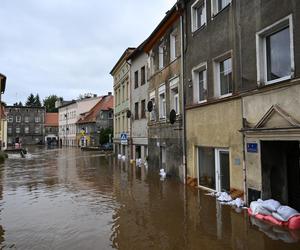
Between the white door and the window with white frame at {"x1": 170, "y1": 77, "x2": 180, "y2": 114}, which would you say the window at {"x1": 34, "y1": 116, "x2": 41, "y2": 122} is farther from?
the white door

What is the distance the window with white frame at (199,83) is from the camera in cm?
1425

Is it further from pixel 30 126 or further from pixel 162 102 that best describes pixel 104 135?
pixel 30 126

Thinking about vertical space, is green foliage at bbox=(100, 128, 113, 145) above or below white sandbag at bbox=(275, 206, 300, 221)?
above

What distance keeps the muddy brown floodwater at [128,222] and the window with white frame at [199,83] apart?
3741 millimetres

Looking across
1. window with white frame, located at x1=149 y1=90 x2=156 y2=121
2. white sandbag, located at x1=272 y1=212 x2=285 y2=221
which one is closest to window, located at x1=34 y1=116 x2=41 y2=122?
window with white frame, located at x1=149 y1=90 x2=156 y2=121

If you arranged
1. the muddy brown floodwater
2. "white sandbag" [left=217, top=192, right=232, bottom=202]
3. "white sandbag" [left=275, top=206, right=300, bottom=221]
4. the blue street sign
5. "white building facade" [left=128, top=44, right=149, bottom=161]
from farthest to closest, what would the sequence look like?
1. "white building facade" [left=128, top=44, right=149, bottom=161]
2. "white sandbag" [left=217, top=192, right=232, bottom=202]
3. the blue street sign
4. "white sandbag" [left=275, top=206, right=300, bottom=221]
5. the muddy brown floodwater

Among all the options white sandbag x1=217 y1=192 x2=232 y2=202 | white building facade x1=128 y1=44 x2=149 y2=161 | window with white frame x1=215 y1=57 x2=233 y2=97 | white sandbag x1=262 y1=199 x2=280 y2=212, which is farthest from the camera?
white building facade x1=128 y1=44 x2=149 y2=161

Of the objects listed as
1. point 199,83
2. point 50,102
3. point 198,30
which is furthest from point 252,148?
point 50,102

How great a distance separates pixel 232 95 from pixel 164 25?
8.52 meters

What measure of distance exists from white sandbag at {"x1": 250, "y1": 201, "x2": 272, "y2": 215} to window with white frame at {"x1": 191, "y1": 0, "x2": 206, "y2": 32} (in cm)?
770

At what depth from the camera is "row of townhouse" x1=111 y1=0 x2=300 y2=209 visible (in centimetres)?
923

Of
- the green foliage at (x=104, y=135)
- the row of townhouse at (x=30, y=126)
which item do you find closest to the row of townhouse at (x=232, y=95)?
the green foliage at (x=104, y=135)

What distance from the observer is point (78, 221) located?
9.35 meters

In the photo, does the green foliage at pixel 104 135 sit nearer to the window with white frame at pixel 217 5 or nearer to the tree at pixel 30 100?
the window with white frame at pixel 217 5
